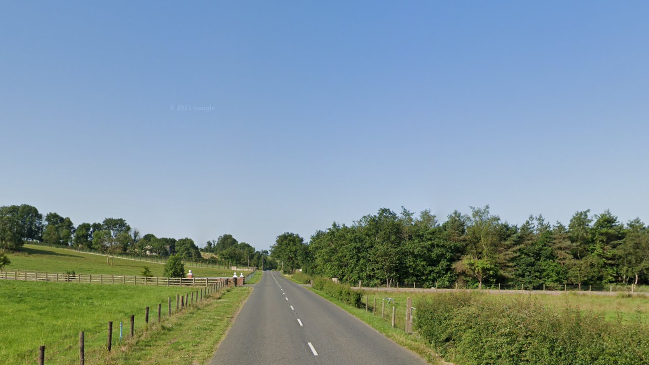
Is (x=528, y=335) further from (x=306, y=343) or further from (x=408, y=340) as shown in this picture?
(x=306, y=343)

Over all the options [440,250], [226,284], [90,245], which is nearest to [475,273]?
[440,250]

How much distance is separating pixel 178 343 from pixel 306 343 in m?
4.62

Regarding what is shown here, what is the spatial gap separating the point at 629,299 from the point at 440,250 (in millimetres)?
25836

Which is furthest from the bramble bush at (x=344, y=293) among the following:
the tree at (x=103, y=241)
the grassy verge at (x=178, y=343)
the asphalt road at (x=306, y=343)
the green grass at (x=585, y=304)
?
the tree at (x=103, y=241)

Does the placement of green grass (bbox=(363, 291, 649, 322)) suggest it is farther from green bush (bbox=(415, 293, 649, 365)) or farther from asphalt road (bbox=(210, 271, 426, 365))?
asphalt road (bbox=(210, 271, 426, 365))

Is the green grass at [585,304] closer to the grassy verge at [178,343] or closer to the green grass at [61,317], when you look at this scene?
the grassy verge at [178,343]

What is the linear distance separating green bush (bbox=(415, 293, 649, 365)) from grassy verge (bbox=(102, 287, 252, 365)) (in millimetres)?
7656

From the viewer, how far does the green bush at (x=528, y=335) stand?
820cm

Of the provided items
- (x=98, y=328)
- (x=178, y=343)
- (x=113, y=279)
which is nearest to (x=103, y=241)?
(x=113, y=279)

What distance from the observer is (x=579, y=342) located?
8.69 m

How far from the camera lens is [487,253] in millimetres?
68875

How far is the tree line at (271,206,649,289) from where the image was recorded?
207 feet

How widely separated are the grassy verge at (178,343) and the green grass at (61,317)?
1.44m

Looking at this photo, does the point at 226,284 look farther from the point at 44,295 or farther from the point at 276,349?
the point at 276,349
